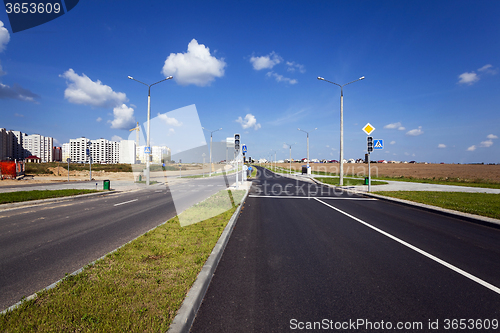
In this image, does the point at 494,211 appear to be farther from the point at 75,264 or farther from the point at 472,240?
the point at 75,264

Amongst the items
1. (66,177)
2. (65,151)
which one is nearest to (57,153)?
(65,151)

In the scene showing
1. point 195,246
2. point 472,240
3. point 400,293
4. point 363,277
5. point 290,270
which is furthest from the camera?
point 472,240

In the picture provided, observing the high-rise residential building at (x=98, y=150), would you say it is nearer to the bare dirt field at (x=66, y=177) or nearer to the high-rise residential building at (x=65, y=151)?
the high-rise residential building at (x=65, y=151)

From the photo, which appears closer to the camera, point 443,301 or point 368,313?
point 368,313

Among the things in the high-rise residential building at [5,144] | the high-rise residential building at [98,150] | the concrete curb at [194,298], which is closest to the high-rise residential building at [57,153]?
the high-rise residential building at [98,150]

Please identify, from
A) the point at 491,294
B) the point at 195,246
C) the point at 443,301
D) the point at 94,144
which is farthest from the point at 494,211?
the point at 94,144

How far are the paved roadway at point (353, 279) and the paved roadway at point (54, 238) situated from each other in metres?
2.84

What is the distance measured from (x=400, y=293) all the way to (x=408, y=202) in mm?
10731

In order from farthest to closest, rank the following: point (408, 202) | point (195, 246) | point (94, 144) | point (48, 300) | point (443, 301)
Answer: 1. point (94, 144)
2. point (408, 202)
3. point (195, 246)
4. point (443, 301)
5. point (48, 300)

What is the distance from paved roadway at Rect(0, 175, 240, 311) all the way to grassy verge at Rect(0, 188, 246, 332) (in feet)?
2.30

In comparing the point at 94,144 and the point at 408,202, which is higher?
the point at 94,144

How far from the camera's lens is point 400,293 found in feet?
11.8

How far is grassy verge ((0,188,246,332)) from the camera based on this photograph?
257cm

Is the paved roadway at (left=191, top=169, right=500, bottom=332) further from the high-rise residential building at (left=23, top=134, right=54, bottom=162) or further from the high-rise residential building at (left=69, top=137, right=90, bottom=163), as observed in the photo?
the high-rise residential building at (left=23, top=134, right=54, bottom=162)
